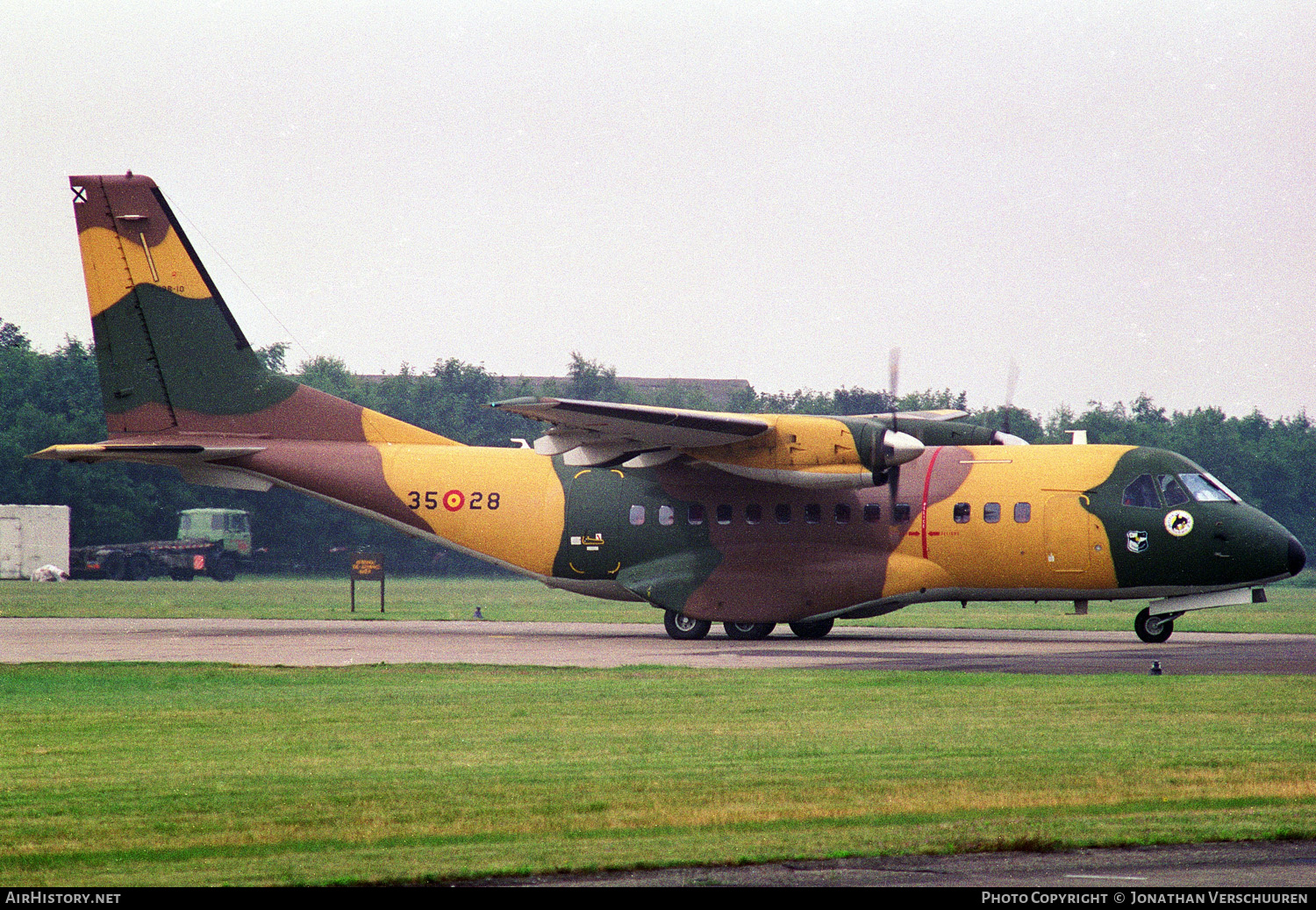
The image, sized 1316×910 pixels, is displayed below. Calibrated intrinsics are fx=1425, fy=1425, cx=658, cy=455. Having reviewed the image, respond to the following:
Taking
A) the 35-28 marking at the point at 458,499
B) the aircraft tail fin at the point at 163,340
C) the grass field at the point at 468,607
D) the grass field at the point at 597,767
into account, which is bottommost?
the grass field at the point at 468,607

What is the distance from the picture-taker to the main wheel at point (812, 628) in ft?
101

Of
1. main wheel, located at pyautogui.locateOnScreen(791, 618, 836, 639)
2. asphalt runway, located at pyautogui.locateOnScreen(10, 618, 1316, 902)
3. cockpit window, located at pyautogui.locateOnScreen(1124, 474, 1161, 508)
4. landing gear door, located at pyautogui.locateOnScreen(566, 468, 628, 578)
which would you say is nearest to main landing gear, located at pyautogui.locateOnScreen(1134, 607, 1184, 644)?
asphalt runway, located at pyautogui.locateOnScreen(10, 618, 1316, 902)

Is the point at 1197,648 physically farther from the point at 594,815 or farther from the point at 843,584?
the point at 594,815

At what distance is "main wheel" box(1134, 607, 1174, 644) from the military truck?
5139cm

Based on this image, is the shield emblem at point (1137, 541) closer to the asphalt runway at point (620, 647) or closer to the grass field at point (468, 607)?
the asphalt runway at point (620, 647)

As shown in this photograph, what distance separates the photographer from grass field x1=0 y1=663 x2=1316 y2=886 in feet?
32.0

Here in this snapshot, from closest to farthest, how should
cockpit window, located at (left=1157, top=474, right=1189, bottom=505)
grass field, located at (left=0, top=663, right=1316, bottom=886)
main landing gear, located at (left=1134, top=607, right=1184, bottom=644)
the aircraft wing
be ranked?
grass field, located at (left=0, top=663, right=1316, bottom=886), the aircraft wing, cockpit window, located at (left=1157, top=474, right=1189, bottom=505), main landing gear, located at (left=1134, top=607, right=1184, bottom=644)

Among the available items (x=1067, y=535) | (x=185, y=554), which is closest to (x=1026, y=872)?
(x=1067, y=535)

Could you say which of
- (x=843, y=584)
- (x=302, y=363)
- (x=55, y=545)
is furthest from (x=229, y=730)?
(x=302, y=363)

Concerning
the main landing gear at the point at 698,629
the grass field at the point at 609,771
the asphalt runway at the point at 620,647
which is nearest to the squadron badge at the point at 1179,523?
the asphalt runway at the point at 620,647

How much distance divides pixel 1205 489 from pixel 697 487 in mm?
10156

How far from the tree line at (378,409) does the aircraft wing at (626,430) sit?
35300 millimetres

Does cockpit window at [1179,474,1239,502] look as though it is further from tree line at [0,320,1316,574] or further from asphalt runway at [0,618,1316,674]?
tree line at [0,320,1316,574]

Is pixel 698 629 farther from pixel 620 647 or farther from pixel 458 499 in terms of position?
pixel 458 499
